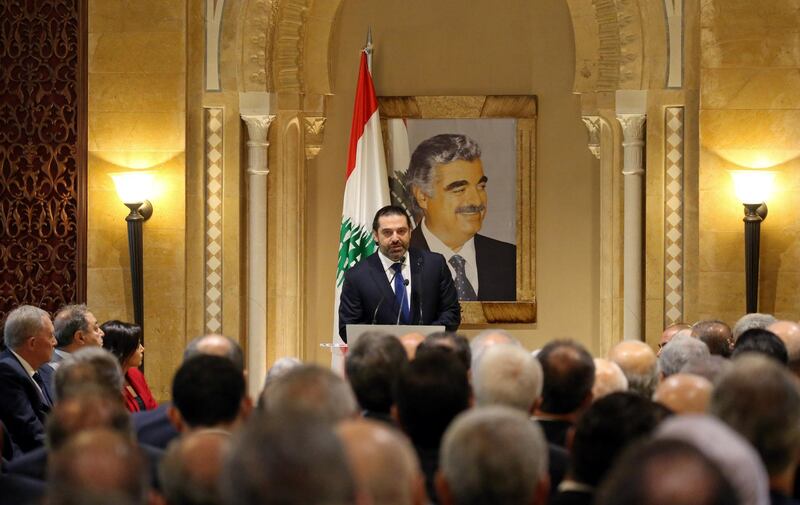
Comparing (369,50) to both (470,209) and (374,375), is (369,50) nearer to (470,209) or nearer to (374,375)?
(470,209)

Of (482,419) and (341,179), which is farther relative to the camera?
(341,179)

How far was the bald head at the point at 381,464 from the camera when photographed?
85.1 inches

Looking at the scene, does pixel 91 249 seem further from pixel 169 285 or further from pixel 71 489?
pixel 71 489

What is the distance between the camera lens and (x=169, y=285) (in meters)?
8.23

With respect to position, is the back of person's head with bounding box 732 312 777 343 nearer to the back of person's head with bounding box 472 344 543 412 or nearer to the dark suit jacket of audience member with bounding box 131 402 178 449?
the back of person's head with bounding box 472 344 543 412

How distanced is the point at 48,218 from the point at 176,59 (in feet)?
4.37

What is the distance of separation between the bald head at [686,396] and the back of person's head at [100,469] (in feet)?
5.78

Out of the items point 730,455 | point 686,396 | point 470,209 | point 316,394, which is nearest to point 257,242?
point 470,209

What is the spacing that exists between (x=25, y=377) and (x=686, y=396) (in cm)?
→ 306

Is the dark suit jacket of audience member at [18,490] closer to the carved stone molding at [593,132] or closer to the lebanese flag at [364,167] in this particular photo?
the lebanese flag at [364,167]

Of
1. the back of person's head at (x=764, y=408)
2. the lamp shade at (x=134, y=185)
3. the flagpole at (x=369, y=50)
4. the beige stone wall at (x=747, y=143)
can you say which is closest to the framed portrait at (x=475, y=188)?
the flagpole at (x=369, y=50)

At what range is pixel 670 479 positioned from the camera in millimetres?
1792

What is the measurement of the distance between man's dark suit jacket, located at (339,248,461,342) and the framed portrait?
2202mm

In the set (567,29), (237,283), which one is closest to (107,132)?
(237,283)
